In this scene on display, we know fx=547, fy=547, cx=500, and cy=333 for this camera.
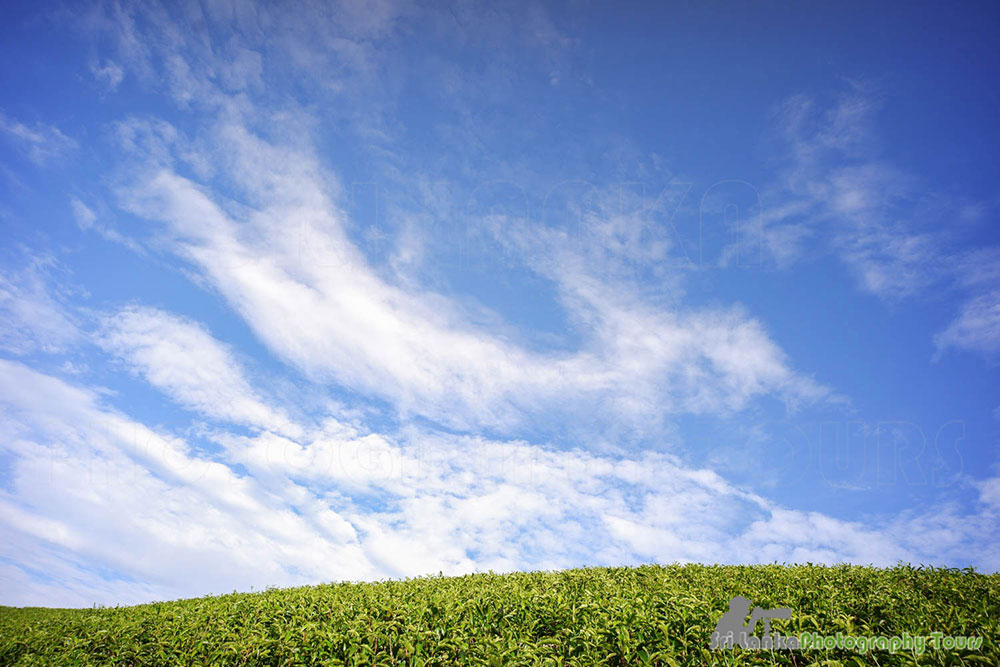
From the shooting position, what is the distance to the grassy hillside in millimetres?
6242

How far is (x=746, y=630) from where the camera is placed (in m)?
6.34

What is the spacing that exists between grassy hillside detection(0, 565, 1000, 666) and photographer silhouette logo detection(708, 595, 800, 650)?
0.11 metres

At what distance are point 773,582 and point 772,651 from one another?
2932 millimetres

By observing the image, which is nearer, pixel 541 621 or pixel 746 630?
pixel 746 630

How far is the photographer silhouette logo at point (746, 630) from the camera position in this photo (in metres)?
6.08

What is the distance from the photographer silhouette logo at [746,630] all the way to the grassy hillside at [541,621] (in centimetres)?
11

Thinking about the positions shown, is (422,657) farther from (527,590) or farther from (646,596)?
(646,596)

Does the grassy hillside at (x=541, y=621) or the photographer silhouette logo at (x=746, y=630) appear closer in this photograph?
the photographer silhouette logo at (x=746, y=630)

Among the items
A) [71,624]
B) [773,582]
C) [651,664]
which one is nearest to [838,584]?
[773,582]

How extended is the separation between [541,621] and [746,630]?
252 cm

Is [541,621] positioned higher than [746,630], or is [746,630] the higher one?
[746,630]

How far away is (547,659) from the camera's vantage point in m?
6.21

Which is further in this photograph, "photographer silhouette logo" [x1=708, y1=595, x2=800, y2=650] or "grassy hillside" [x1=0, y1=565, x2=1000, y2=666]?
"grassy hillside" [x1=0, y1=565, x2=1000, y2=666]

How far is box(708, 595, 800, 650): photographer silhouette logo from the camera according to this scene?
6078 millimetres
